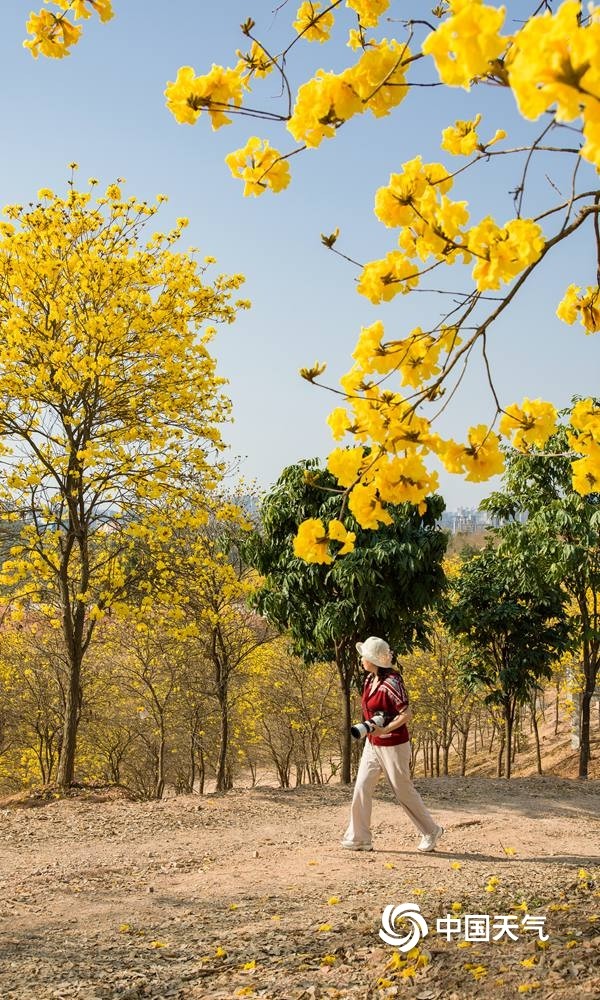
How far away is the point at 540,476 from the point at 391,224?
439 inches

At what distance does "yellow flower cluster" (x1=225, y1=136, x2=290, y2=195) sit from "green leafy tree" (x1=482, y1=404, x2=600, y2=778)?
31.3ft

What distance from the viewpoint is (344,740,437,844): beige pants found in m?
6.09

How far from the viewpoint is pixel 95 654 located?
2256cm

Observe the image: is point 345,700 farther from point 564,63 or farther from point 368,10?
point 564,63

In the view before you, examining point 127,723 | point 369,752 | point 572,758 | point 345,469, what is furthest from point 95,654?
point 345,469

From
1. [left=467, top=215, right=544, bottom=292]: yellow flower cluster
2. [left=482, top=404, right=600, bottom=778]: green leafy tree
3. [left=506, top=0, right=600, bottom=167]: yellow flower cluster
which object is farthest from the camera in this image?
[left=482, top=404, right=600, bottom=778]: green leafy tree

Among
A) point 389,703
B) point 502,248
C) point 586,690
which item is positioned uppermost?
point 502,248

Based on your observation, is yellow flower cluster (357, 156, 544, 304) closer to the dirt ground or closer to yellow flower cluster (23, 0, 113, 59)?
yellow flower cluster (23, 0, 113, 59)

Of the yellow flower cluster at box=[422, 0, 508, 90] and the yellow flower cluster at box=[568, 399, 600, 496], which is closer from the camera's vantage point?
the yellow flower cluster at box=[422, 0, 508, 90]

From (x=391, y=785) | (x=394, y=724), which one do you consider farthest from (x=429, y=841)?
(x=394, y=724)

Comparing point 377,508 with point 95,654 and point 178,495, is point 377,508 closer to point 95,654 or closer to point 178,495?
point 178,495

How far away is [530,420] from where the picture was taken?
2.68 meters

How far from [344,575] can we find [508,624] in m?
5.02

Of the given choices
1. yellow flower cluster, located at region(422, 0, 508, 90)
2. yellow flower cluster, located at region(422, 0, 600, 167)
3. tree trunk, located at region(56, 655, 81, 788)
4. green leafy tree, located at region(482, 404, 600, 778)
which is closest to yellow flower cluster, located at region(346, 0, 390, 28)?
yellow flower cluster, located at region(422, 0, 508, 90)
